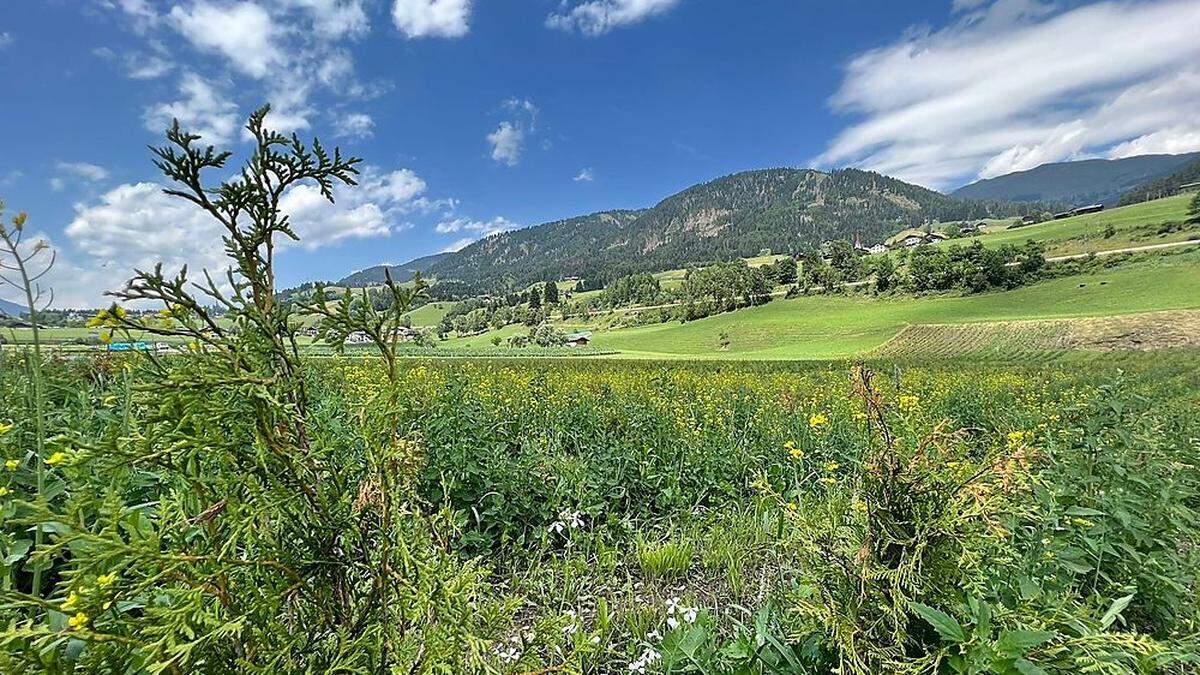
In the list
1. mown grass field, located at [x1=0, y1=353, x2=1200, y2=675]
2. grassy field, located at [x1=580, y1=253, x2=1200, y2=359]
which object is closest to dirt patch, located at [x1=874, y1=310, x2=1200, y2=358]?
grassy field, located at [x1=580, y1=253, x2=1200, y2=359]

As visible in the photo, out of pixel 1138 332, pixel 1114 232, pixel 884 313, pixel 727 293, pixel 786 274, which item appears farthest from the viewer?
pixel 786 274

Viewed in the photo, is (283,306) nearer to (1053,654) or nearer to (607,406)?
(1053,654)

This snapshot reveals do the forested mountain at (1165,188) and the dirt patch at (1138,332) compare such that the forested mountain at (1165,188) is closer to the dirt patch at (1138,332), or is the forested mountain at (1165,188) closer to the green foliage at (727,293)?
the green foliage at (727,293)

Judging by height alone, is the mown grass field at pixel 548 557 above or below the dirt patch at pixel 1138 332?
above

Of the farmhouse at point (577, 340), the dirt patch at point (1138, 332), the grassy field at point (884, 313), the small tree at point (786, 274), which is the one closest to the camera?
the dirt patch at point (1138, 332)

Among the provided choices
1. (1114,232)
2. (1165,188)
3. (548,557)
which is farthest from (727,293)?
(1165,188)

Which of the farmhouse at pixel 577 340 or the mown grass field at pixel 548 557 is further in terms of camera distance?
the farmhouse at pixel 577 340

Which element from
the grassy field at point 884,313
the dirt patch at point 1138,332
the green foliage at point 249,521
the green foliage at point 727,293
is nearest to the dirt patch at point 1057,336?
the dirt patch at point 1138,332

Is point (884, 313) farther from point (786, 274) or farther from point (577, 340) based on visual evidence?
point (577, 340)

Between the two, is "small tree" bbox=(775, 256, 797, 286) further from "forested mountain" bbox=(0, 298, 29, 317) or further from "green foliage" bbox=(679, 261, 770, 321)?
"forested mountain" bbox=(0, 298, 29, 317)

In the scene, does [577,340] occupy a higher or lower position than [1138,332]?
higher

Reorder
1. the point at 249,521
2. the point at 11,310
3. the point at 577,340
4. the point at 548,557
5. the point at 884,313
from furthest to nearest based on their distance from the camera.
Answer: the point at 577,340, the point at 884,313, the point at 548,557, the point at 11,310, the point at 249,521

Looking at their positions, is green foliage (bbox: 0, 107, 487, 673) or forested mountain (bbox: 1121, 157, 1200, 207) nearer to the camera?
green foliage (bbox: 0, 107, 487, 673)

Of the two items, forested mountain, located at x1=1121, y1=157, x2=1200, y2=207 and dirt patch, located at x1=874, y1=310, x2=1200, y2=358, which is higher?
forested mountain, located at x1=1121, y1=157, x2=1200, y2=207
